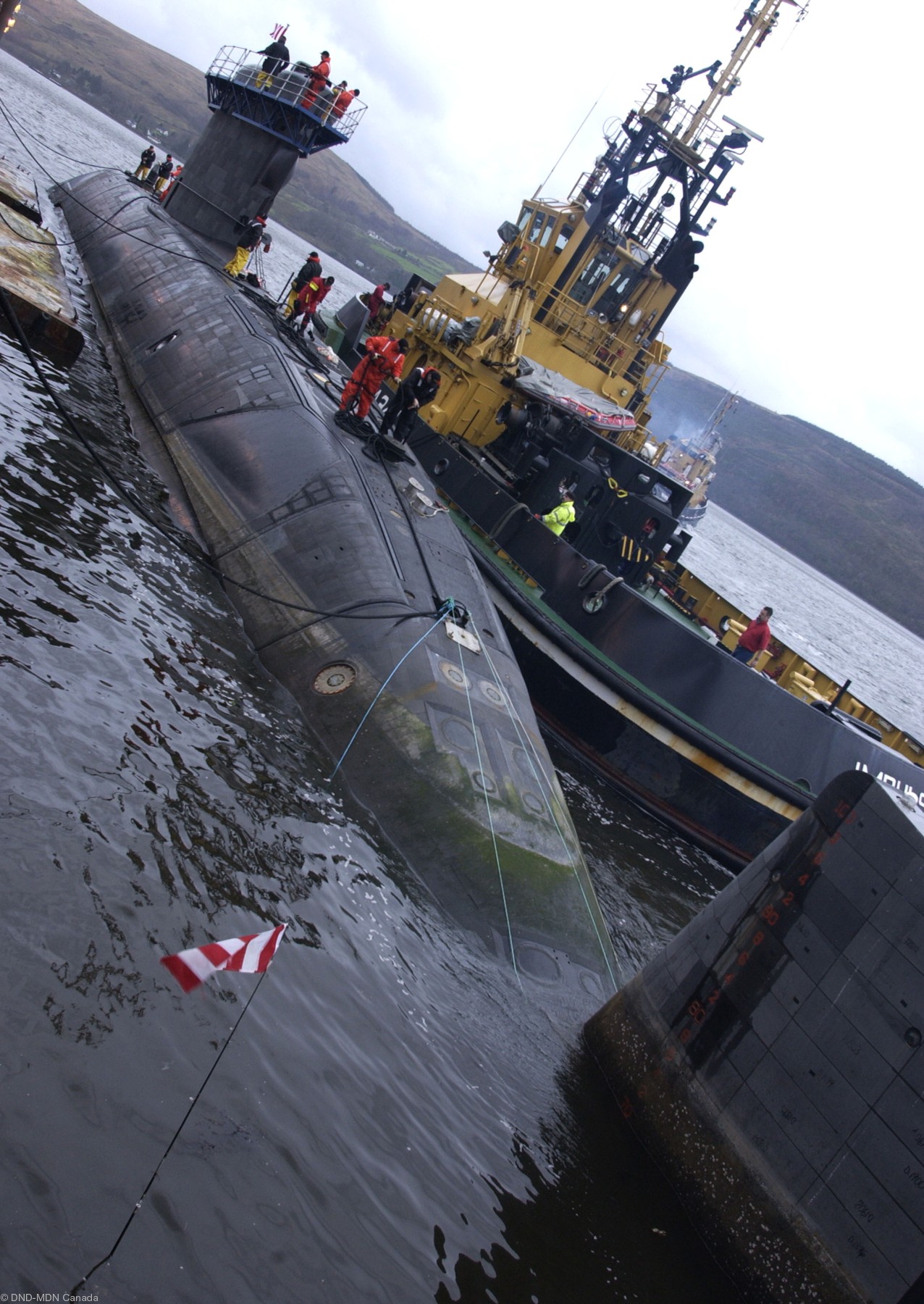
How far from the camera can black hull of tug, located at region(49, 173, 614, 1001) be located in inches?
398

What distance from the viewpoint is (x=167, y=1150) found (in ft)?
17.4

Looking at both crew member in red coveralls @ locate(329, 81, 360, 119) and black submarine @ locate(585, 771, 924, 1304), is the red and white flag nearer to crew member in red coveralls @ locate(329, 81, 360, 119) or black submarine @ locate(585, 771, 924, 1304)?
black submarine @ locate(585, 771, 924, 1304)

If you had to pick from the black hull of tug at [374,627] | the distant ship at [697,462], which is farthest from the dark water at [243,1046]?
the distant ship at [697,462]

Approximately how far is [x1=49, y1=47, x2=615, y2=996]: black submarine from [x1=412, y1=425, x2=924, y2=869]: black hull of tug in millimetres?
3238

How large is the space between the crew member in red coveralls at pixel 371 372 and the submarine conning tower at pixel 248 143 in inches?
416

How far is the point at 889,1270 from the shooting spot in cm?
583

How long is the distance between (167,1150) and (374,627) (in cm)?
780

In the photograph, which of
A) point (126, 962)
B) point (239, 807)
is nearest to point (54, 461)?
point (239, 807)

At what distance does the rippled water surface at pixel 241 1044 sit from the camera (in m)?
5.08

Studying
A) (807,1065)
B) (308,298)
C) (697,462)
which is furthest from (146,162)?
(697,462)

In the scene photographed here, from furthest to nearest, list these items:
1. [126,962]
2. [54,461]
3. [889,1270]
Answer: [54,461] → [126,962] → [889,1270]

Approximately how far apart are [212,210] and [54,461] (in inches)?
595

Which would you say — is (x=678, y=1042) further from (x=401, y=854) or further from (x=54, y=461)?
(x=54, y=461)

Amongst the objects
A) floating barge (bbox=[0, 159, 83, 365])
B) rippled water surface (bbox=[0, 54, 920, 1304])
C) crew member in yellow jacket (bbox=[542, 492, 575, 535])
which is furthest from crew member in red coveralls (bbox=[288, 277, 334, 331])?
rippled water surface (bbox=[0, 54, 920, 1304])
